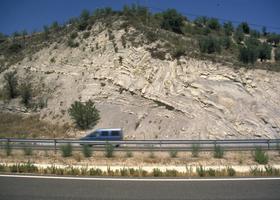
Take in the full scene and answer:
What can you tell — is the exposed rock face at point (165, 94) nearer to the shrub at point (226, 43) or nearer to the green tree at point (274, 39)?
the shrub at point (226, 43)

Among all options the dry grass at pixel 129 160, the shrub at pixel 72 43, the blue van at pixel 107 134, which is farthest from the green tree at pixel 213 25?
the dry grass at pixel 129 160

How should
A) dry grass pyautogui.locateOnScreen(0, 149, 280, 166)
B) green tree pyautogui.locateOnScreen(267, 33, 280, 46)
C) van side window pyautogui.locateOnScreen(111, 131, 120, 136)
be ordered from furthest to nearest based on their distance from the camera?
green tree pyautogui.locateOnScreen(267, 33, 280, 46) < van side window pyautogui.locateOnScreen(111, 131, 120, 136) < dry grass pyautogui.locateOnScreen(0, 149, 280, 166)

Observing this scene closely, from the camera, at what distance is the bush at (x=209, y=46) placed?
1658 inches

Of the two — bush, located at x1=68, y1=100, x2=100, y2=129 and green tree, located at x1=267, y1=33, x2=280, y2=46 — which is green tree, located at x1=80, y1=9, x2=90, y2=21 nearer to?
bush, located at x1=68, y1=100, x2=100, y2=129

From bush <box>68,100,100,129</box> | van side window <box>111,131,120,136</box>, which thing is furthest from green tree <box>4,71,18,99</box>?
van side window <box>111,131,120,136</box>

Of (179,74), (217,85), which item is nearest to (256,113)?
(217,85)

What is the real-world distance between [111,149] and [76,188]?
8.65 meters

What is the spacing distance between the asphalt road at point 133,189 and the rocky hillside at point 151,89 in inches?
778

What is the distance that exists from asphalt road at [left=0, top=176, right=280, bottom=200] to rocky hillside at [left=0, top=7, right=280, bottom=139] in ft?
64.8

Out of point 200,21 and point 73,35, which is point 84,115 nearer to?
point 73,35

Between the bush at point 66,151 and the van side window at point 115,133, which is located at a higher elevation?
the van side window at point 115,133

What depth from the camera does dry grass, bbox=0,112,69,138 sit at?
3456cm

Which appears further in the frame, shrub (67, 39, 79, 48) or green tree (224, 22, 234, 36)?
green tree (224, 22, 234, 36)

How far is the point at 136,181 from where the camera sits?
11.2m
